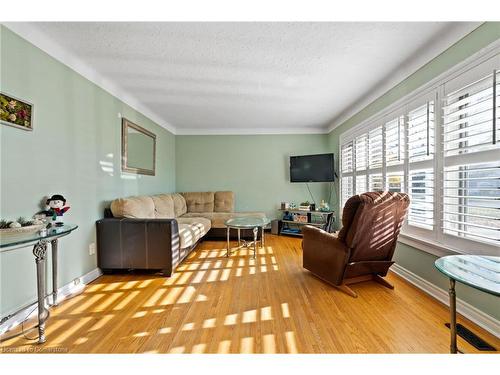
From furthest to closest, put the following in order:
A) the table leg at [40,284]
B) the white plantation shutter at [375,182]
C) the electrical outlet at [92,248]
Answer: the white plantation shutter at [375,182]
the electrical outlet at [92,248]
the table leg at [40,284]

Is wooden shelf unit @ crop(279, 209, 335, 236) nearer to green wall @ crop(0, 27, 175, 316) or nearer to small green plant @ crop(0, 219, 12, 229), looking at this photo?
green wall @ crop(0, 27, 175, 316)

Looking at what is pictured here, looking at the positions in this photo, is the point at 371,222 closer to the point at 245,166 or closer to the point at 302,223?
the point at 302,223

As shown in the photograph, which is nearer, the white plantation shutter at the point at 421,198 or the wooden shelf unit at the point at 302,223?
the white plantation shutter at the point at 421,198

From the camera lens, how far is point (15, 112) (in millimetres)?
1736

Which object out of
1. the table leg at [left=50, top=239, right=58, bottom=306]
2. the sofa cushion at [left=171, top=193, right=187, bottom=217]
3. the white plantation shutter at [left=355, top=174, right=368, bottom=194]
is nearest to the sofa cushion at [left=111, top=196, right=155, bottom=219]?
the table leg at [left=50, top=239, right=58, bottom=306]

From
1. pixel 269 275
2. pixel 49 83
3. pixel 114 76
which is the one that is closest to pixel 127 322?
pixel 269 275

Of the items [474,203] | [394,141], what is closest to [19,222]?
[474,203]

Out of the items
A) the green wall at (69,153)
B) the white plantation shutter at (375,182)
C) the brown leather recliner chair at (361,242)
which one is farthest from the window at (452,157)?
the brown leather recliner chair at (361,242)

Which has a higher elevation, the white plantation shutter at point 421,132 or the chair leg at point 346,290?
the white plantation shutter at point 421,132

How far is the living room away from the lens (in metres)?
1.59

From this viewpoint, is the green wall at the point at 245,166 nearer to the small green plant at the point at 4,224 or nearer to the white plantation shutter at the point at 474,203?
the white plantation shutter at the point at 474,203

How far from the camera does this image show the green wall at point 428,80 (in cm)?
164

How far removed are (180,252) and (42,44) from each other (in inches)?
99.7

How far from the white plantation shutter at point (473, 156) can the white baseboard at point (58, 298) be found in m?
3.70
